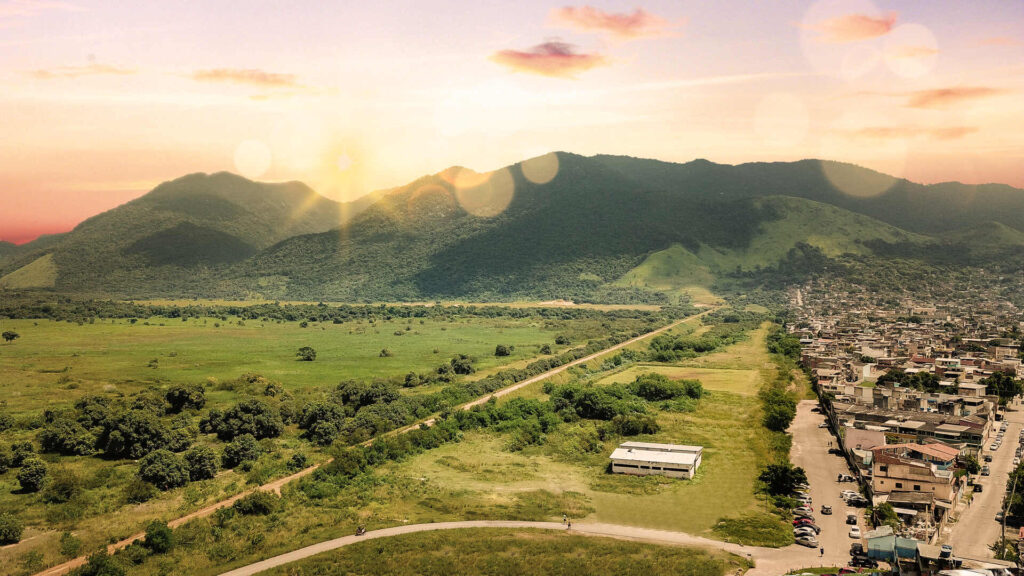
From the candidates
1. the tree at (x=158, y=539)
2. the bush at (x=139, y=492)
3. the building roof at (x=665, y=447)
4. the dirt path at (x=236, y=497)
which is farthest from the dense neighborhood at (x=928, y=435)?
the bush at (x=139, y=492)

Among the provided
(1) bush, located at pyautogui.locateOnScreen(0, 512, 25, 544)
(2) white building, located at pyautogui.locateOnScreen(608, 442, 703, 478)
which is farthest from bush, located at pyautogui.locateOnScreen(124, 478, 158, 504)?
(2) white building, located at pyautogui.locateOnScreen(608, 442, 703, 478)

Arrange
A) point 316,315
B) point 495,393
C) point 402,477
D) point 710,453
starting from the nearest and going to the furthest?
point 402,477 < point 710,453 < point 495,393 < point 316,315

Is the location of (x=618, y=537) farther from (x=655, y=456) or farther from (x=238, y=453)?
(x=238, y=453)

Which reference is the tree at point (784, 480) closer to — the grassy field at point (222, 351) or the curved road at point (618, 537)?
the curved road at point (618, 537)

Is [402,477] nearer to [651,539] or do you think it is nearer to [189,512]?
[189,512]

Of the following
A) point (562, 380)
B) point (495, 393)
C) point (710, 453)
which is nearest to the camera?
point (710, 453)

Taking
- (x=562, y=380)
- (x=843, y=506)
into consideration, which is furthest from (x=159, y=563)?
(x=562, y=380)
